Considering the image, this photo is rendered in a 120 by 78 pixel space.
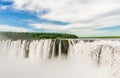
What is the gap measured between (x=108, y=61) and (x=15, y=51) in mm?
21248

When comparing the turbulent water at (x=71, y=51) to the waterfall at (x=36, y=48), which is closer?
the turbulent water at (x=71, y=51)

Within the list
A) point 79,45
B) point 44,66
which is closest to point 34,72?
point 44,66

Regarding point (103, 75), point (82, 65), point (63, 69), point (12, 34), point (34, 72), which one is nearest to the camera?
point (103, 75)

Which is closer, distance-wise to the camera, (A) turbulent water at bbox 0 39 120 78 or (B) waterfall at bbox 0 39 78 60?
(A) turbulent water at bbox 0 39 120 78

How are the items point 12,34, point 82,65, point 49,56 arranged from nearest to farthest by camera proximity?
1. point 82,65
2. point 49,56
3. point 12,34

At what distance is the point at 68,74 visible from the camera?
25328mm

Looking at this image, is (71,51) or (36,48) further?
(36,48)

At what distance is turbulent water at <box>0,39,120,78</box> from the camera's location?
21.2m

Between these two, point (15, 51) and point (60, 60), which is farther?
point (15, 51)

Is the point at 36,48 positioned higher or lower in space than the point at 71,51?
lower

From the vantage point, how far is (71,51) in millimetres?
28609

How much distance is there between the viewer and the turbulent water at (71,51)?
2121 cm

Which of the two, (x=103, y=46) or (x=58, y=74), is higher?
(x=103, y=46)

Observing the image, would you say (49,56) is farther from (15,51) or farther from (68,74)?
(15,51)
